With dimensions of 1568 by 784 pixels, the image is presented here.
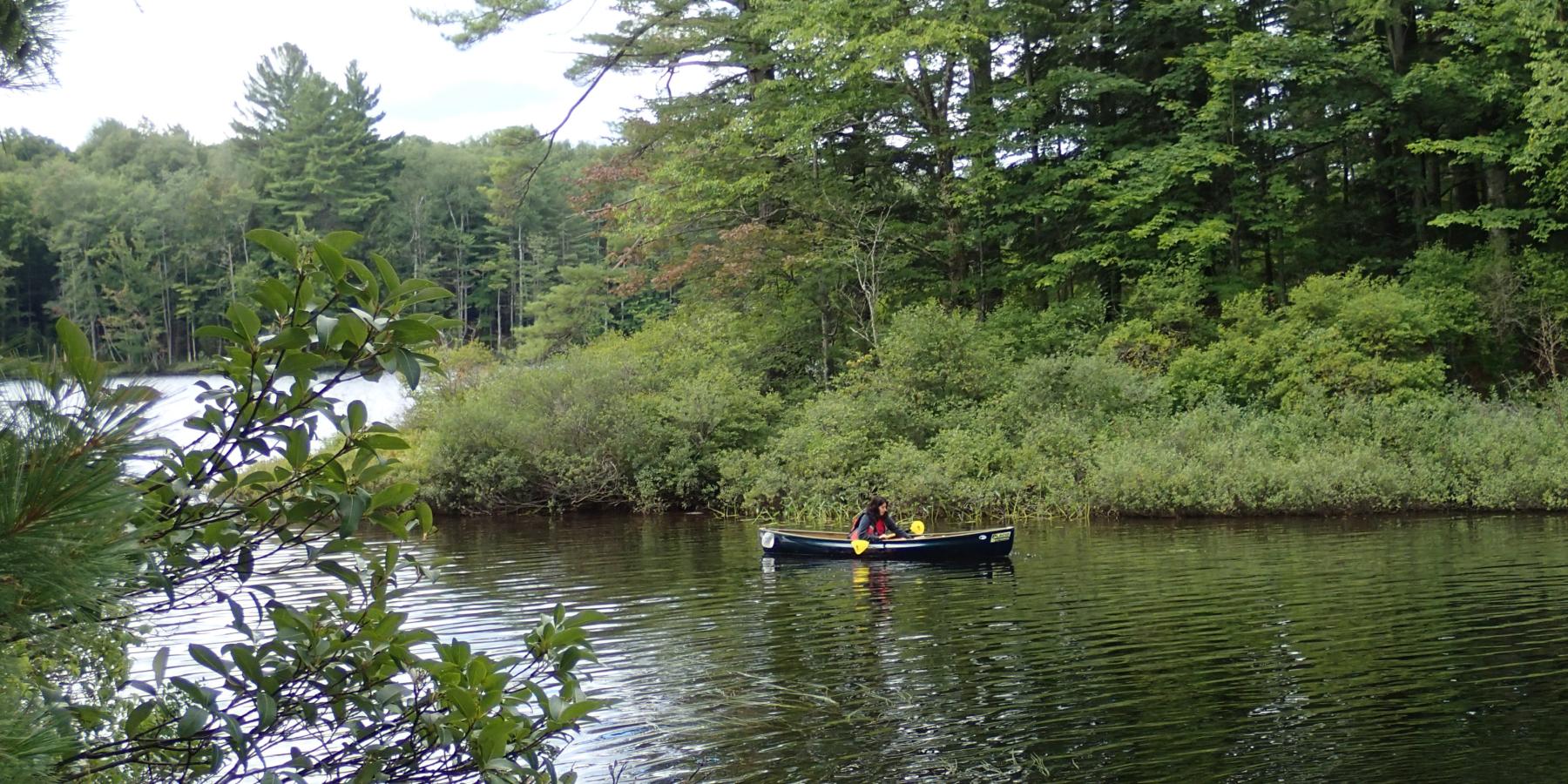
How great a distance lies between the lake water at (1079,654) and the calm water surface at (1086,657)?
0.13 ft

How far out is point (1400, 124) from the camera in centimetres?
2898

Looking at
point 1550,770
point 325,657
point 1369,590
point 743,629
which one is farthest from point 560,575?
point 325,657

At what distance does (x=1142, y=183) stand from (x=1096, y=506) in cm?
898

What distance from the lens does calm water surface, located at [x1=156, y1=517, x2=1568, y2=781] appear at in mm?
8500

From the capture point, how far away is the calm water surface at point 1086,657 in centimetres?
850

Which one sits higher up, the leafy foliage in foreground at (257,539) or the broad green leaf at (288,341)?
the broad green leaf at (288,341)

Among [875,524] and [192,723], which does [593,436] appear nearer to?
[875,524]

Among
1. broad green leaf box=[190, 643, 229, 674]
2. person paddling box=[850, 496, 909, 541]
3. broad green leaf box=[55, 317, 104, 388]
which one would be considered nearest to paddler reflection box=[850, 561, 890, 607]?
person paddling box=[850, 496, 909, 541]

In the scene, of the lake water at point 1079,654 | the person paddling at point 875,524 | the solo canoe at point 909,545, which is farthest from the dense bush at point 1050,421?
the solo canoe at point 909,545

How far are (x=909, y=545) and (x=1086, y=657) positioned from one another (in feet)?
23.3

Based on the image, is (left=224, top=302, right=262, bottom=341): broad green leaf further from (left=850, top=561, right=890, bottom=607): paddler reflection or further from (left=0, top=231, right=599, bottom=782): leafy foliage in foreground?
(left=850, top=561, right=890, bottom=607): paddler reflection

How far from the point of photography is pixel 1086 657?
11.6 m

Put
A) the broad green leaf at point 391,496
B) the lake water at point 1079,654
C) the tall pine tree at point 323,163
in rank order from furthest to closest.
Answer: the tall pine tree at point 323,163 → the lake water at point 1079,654 → the broad green leaf at point 391,496

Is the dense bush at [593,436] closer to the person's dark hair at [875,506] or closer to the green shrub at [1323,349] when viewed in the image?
the person's dark hair at [875,506]
